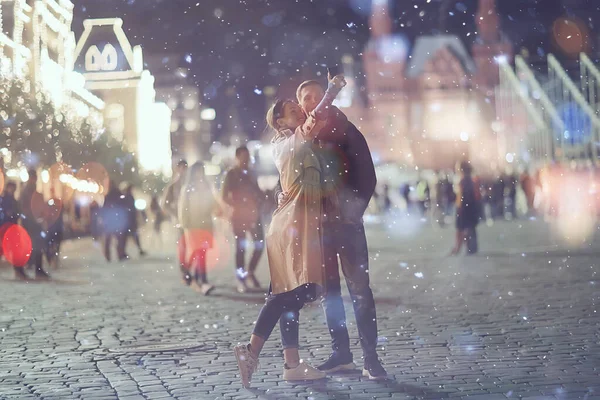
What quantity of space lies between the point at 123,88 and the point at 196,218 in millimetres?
110206

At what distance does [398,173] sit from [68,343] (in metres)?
82.9

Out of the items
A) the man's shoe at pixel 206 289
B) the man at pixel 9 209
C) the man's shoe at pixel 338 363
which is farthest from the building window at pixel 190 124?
the man's shoe at pixel 338 363

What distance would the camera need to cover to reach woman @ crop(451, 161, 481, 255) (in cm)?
1842

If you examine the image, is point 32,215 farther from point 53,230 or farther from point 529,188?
point 529,188

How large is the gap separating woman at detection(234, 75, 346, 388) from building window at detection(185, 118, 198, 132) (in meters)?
143

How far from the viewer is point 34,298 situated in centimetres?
1230

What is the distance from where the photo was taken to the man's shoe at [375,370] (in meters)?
6.15

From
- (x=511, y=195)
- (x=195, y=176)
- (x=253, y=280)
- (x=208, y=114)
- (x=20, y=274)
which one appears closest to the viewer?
(x=253, y=280)

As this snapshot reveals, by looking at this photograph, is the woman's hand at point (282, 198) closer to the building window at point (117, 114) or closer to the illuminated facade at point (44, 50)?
the illuminated facade at point (44, 50)

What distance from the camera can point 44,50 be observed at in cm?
6850

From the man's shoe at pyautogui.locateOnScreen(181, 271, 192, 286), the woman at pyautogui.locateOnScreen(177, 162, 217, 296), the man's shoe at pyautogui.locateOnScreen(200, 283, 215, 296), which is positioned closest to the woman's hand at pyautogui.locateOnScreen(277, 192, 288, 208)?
the man's shoe at pyautogui.locateOnScreen(200, 283, 215, 296)

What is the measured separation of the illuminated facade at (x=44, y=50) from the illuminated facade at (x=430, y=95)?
3486 cm

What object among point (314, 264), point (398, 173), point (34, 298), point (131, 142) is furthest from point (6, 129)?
point (131, 142)

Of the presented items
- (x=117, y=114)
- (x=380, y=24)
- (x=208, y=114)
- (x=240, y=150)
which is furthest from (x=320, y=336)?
(x=208, y=114)
